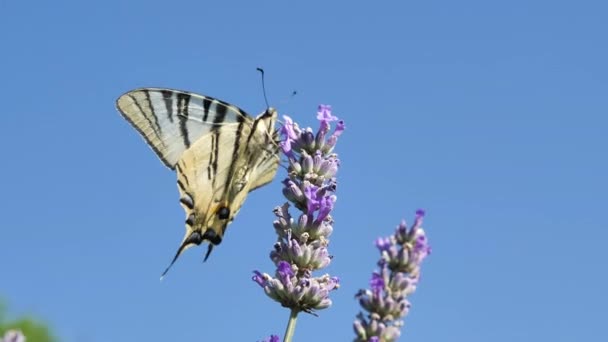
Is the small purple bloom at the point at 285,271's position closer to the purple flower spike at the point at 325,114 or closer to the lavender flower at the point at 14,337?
the purple flower spike at the point at 325,114

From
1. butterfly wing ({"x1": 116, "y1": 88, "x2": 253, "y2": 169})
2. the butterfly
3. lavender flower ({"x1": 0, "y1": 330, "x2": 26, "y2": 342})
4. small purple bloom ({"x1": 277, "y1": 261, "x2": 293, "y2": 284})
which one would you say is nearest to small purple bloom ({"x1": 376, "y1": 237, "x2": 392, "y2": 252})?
lavender flower ({"x1": 0, "y1": 330, "x2": 26, "y2": 342})

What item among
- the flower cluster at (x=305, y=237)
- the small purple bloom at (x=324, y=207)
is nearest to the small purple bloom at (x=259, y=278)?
the flower cluster at (x=305, y=237)

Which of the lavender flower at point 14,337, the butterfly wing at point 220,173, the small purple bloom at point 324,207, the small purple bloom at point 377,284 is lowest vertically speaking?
the lavender flower at point 14,337

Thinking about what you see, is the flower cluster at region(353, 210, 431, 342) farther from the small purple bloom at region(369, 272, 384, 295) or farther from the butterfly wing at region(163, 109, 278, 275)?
the butterfly wing at region(163, 109, 278, 275)

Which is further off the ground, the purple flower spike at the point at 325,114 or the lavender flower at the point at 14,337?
the purple flower spike at the point at 325,114

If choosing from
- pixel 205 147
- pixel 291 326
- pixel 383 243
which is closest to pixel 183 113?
pixel 205 147
